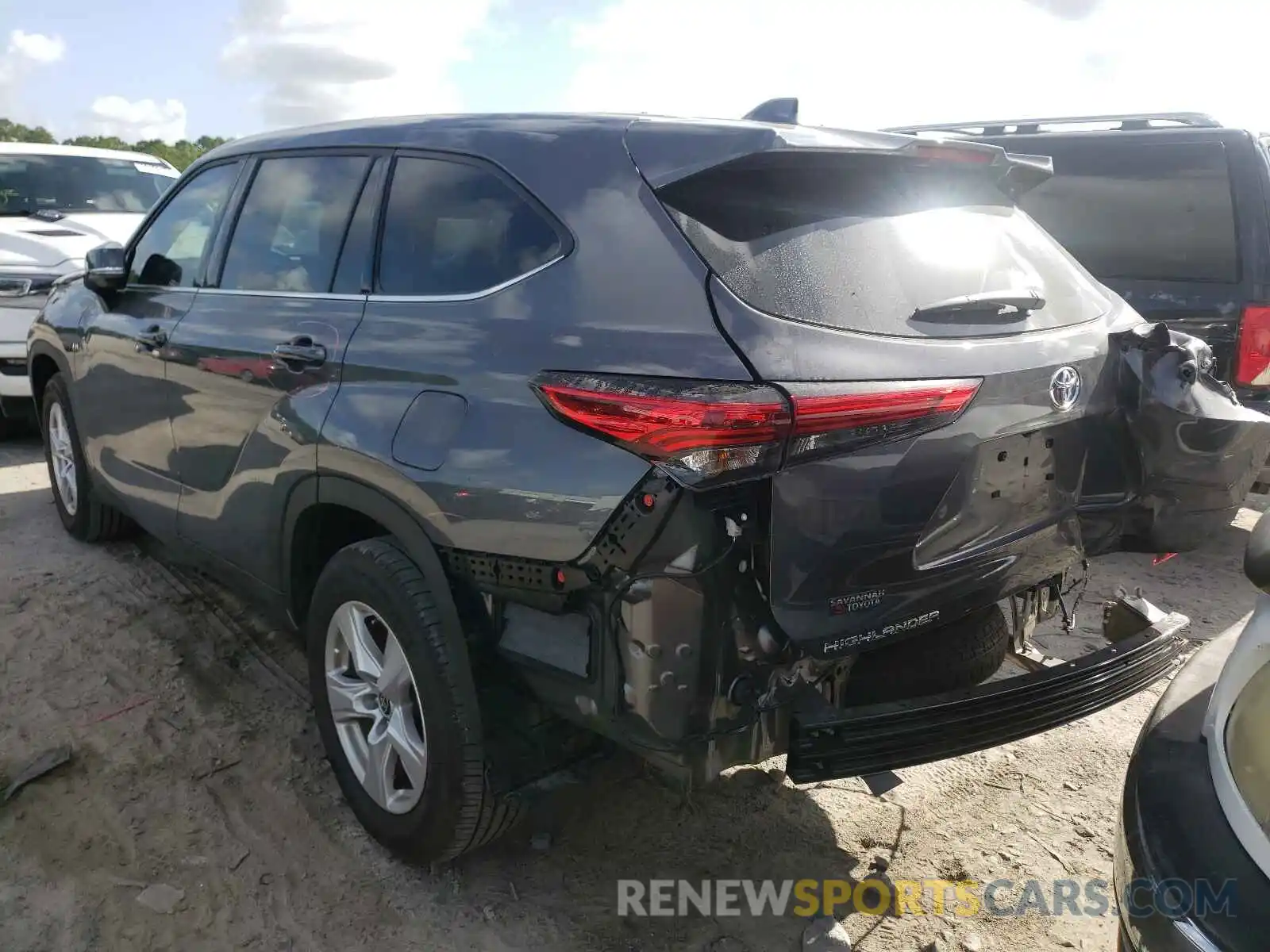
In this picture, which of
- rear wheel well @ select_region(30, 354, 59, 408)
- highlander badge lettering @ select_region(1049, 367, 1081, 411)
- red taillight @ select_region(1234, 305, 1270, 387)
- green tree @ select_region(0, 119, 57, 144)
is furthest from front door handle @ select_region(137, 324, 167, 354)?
green tree @ select_region(0, 119, 57, 144)

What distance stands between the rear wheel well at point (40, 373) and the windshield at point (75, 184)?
12.3ft

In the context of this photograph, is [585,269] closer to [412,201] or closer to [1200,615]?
[412,201]

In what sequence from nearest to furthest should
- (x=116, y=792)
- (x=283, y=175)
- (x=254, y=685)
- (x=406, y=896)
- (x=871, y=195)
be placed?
(x=871, y=195), (x=406, y=896), (x=116, y=792), (x=283, y=175), (x=254, y=685)

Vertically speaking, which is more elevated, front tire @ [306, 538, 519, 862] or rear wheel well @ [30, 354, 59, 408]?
rear wheel well @ [30, 354, 59, 408]

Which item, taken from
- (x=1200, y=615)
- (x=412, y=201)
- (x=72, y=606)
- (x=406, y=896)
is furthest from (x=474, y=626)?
(x=1200, y=615)

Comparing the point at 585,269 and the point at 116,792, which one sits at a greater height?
the point at 585,269

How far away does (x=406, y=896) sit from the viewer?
2.63 metres

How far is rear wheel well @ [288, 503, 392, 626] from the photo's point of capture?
2857 millimetres

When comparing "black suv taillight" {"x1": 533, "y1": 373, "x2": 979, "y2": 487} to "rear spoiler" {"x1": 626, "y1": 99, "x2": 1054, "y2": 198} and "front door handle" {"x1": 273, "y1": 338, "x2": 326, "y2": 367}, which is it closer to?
"rear spoiler" {"x1": 626, "y1": 99, "x2": 1054, "y2": 198}

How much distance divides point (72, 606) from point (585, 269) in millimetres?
3181

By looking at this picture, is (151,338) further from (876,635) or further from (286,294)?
(876,635)

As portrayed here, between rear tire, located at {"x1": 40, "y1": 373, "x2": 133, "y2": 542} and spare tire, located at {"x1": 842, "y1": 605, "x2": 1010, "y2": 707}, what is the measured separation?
3.67 metres

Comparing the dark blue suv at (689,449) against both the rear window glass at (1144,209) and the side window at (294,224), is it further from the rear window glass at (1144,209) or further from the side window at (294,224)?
the rear window glass at (1144,209)

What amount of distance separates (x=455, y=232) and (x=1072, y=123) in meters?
4.67
